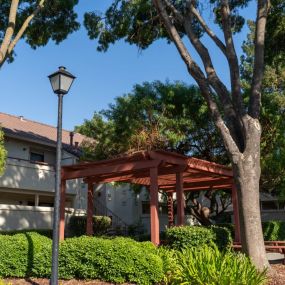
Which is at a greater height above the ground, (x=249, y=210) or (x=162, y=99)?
(x=162, y=99)

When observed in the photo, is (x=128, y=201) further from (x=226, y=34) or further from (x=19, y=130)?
(x=226, y=34)

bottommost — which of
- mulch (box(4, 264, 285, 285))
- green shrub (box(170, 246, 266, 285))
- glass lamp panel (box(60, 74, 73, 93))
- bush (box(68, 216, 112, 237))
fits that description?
mulch (box(4, 264, 285, 285))

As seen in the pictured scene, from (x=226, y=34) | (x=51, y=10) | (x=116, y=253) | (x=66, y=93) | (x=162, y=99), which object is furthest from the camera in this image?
(x=162, y=99)

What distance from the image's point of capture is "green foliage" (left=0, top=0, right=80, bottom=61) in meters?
16.0

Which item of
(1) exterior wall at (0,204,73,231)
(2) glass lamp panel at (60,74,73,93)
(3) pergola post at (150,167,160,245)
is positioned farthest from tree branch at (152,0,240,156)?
(1) exterior wall at (0,204,73,231)

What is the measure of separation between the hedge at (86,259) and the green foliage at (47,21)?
24.4ft

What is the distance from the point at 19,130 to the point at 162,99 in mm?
10716

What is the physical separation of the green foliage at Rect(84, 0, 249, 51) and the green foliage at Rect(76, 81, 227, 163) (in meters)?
5.23

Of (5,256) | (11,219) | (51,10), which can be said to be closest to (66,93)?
(5,256)

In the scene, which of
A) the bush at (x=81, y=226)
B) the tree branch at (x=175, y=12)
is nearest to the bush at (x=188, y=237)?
the tree branch at (x=175, y=12)

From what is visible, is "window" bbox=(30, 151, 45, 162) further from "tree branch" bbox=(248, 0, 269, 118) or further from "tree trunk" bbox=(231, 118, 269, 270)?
"tree trunk" bbox=(231, 118, 269, 270)

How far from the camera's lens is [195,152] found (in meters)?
23.3

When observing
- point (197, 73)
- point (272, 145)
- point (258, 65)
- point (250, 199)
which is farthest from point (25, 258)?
point (272, 145)

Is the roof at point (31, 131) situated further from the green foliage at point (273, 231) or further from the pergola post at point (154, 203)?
the pergola post at point (154, 203)
